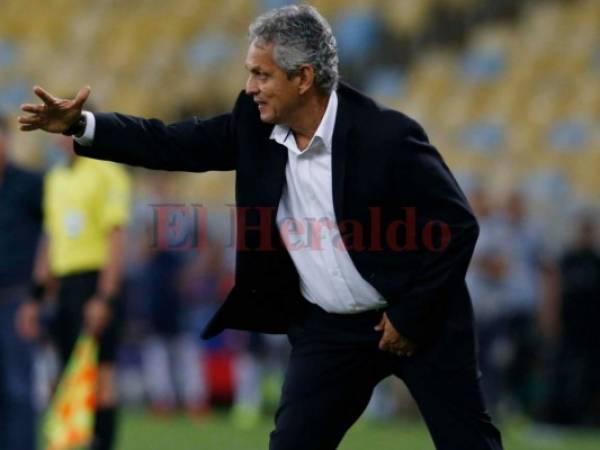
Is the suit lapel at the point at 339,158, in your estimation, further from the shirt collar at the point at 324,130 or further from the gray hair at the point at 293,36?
the gray hair at the point at 293,36

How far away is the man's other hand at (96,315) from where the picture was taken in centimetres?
970

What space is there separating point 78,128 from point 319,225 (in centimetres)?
93

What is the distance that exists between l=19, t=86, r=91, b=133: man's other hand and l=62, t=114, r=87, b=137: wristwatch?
3 cm

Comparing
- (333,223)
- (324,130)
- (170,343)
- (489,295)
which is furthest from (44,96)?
(170,343)

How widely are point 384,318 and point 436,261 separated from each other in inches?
11.1

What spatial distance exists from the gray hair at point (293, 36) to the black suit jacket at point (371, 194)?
27cm

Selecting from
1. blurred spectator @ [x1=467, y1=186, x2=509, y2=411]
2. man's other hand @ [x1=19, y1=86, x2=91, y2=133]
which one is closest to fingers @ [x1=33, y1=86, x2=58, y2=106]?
man's other hand @ [x1=19, y1=86, x2=91, y2=133]

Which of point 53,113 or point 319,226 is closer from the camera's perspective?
point 53,113

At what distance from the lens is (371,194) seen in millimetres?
5836

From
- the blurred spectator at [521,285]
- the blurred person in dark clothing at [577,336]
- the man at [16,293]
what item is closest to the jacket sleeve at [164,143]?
the man at [16,293]

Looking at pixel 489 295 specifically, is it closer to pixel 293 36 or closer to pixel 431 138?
pixel 431 138

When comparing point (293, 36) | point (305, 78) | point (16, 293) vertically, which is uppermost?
point (293, 36)

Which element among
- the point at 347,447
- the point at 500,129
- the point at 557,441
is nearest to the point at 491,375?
the point at 557,441

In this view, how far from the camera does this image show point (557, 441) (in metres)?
12.5
